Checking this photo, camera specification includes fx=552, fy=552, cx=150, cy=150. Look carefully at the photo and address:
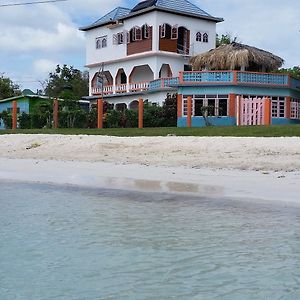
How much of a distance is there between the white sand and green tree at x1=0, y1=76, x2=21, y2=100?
33.6 m

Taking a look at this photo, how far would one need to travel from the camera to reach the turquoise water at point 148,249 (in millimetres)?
4914

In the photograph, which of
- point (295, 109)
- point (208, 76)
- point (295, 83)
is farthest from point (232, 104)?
point (295, 83)

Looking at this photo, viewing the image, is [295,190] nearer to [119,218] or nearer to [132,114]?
[119,218]

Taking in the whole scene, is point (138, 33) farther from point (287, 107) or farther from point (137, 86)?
point (287, 107)

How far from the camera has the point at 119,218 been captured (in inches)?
331

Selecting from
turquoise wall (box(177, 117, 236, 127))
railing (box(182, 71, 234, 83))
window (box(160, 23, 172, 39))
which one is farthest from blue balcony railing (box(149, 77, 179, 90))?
window (box(160, 23, 172, 39))

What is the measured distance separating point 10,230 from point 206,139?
10685mm

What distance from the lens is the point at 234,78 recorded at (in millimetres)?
29906

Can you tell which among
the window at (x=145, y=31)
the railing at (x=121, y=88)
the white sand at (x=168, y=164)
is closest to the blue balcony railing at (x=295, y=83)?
the window at (x=145, y=31)

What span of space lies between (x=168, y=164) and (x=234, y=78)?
16.3m

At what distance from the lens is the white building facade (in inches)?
1437

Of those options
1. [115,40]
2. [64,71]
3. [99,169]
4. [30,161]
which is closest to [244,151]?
[99,169]

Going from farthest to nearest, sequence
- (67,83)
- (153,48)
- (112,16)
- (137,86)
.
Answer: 1. (67,83)
2. (112,16)
3. (137,86)
4. (153,48)

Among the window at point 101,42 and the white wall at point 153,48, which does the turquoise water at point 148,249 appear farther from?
the window at point 101,42
